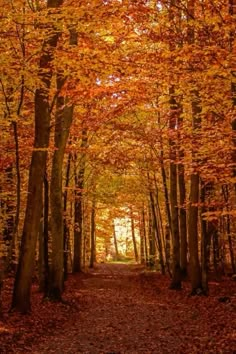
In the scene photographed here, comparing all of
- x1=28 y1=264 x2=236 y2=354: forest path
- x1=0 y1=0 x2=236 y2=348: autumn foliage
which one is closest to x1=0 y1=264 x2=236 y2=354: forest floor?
x1=28 y1=264 x2=236 y2=354: forest path

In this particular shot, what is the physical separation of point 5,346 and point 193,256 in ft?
33.4

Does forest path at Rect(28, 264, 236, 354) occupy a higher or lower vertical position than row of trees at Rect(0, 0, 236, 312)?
lower

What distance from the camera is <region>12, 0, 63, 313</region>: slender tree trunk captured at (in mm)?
11891

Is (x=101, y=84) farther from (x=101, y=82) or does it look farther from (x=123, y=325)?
(x=123, y=325)

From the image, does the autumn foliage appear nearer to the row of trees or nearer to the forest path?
the row of trees

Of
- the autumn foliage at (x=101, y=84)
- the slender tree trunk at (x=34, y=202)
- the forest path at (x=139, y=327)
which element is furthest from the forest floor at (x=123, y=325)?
the autumn foliage at (x=101, y=84)

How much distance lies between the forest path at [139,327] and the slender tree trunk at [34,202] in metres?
1.55

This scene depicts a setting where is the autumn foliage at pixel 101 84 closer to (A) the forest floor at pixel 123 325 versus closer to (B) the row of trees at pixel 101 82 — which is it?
(B) the row of trees at pixel 101 82

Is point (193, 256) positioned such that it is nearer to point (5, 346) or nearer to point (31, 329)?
point (31, 329)

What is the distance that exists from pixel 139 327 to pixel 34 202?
436 cm

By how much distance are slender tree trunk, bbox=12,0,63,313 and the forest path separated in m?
1.55

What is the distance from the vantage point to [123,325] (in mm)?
11672

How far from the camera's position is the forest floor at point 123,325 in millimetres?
9086

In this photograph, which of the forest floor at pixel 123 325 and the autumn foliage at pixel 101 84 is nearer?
the forest floor at pixel 123 325
